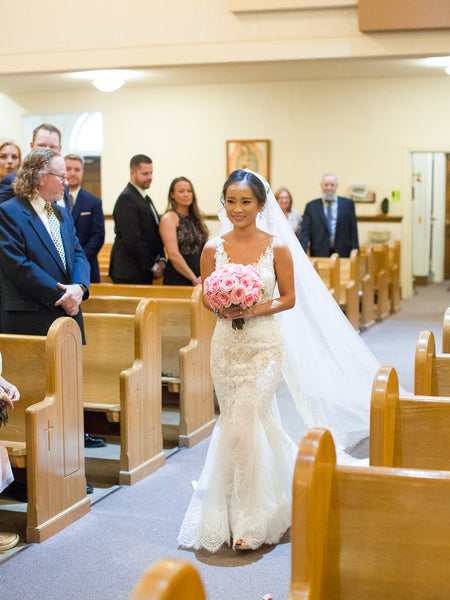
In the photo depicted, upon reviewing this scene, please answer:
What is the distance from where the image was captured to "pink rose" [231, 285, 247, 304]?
11.4ft

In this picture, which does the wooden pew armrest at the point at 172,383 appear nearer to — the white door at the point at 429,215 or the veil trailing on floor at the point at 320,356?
the veil trailing on floor at the point at 320,356

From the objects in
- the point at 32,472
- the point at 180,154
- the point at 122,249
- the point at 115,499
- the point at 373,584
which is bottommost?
the point at 115,499

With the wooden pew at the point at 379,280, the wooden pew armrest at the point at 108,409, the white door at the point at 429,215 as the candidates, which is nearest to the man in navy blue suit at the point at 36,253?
Answer: the wooden pew armrest at the point at 108,409

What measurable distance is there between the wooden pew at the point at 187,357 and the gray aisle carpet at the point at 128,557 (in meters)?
0.68

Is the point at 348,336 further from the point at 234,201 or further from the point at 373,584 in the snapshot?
the point at 373,584

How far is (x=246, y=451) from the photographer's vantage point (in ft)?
12.0

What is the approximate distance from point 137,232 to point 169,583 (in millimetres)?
5578

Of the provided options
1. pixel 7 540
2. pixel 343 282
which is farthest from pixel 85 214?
pixel 343 282

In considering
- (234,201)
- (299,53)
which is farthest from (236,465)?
(299,53)

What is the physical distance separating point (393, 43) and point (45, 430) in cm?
656

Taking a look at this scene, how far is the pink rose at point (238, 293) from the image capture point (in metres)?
3.47

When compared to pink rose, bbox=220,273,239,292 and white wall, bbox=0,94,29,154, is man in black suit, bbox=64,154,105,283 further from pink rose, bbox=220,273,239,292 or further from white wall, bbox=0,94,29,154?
white wall, bbox=0,94,29,154

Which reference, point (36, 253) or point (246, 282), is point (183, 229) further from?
point (246, 282)

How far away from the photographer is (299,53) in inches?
349
